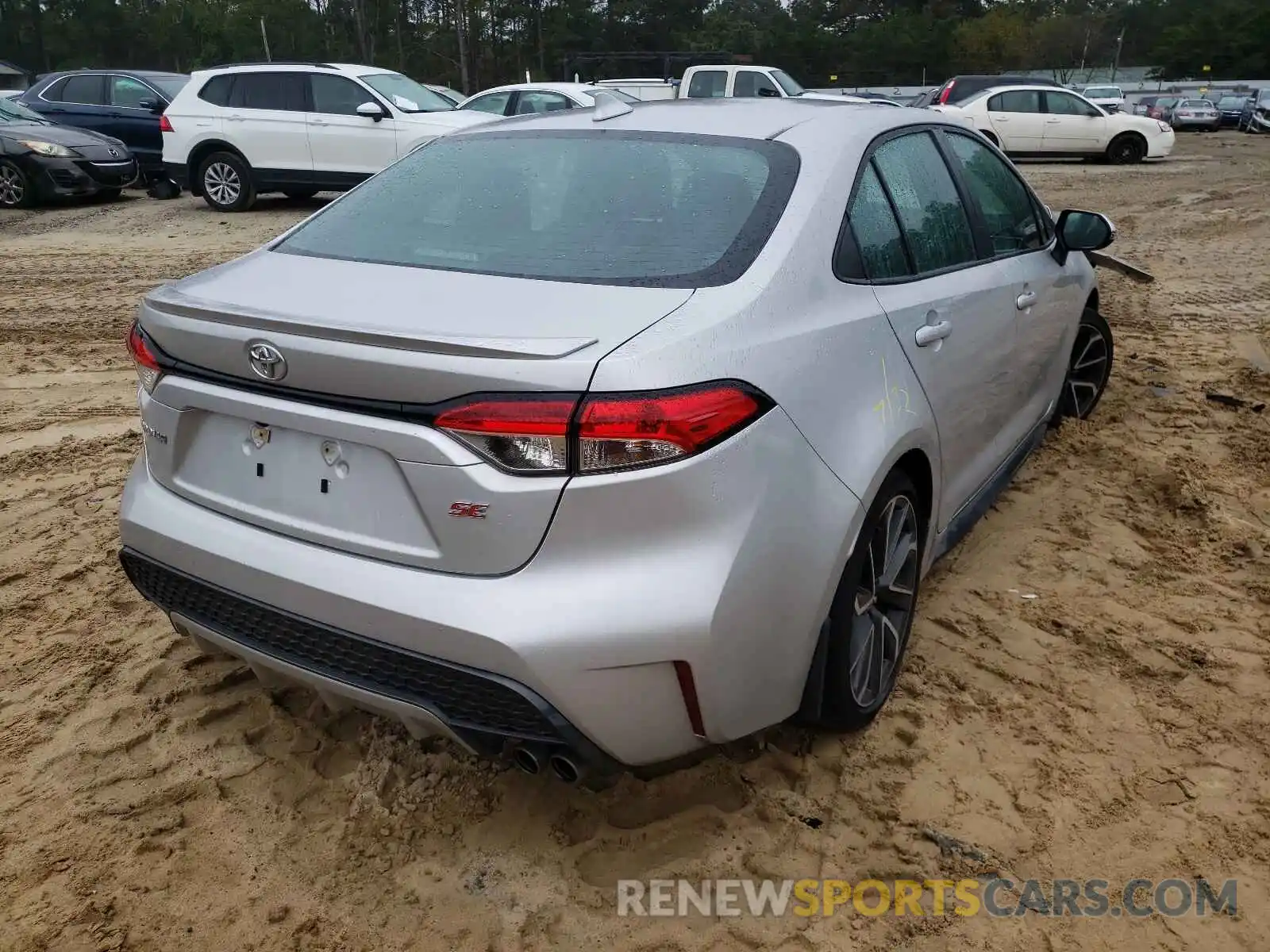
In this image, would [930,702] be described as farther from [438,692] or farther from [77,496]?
[77,496]

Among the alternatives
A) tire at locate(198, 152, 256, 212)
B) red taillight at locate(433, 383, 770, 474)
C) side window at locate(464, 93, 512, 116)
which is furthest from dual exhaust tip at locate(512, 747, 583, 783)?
side window at locate(464, 93, 512, 116)

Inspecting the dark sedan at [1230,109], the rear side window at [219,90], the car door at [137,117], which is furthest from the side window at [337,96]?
the dark sedan at [1230,109]

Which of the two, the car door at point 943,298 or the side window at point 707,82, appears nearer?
the car door at point 943,298

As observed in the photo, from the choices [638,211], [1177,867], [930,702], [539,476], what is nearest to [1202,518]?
[930,702]

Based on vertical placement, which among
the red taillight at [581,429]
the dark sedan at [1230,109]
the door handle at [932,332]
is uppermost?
the red taillight at [581,429]

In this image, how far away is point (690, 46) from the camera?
66.0m

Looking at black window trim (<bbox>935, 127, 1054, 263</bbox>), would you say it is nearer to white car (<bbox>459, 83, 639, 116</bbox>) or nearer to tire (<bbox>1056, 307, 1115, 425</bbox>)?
tire (<bbox>1056, 307, 1115, 425</bbox>)

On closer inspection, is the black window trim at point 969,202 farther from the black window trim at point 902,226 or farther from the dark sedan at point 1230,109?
the dark sedan at point 1230,109

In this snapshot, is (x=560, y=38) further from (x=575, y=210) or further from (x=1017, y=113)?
(x=575, y=210)

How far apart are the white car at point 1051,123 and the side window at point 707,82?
4.25 metres

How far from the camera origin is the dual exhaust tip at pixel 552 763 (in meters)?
2.00

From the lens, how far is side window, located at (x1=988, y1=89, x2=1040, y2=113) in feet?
59.9

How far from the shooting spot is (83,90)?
1517 cm

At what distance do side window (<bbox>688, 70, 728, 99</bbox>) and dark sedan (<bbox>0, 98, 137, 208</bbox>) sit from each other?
8.84 m
